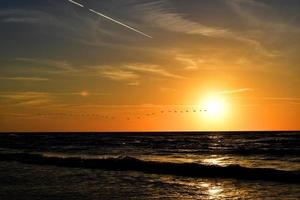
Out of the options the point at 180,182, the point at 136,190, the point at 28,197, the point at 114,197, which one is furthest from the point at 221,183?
the point at 28,197

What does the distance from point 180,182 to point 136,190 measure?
450 cm

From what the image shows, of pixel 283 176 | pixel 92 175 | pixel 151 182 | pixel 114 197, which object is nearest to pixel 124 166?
pixel 92 175

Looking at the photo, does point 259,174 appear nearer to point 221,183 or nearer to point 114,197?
point 221,183

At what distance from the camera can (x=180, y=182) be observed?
24.8 metres

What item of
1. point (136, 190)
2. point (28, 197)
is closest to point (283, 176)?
point (136, 190)

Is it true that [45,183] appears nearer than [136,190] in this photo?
No

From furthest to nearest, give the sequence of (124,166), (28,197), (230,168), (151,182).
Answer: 1. (124,166)
2. (230,168)
3. (151,182)
4. (28,197)

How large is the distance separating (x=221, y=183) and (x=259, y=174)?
471cm

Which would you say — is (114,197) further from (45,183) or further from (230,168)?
(230,168)

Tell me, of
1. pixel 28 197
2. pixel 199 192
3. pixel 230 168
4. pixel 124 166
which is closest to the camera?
pixel 28 197

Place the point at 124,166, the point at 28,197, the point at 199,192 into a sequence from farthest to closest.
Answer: the point at 124,166 < the point at 199,192 < the point at 28,197

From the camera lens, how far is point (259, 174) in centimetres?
2828

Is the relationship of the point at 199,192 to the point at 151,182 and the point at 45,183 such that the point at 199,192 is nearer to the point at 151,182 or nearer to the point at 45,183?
the point at 151,182

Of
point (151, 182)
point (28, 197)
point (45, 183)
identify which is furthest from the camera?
point (151, 182)
